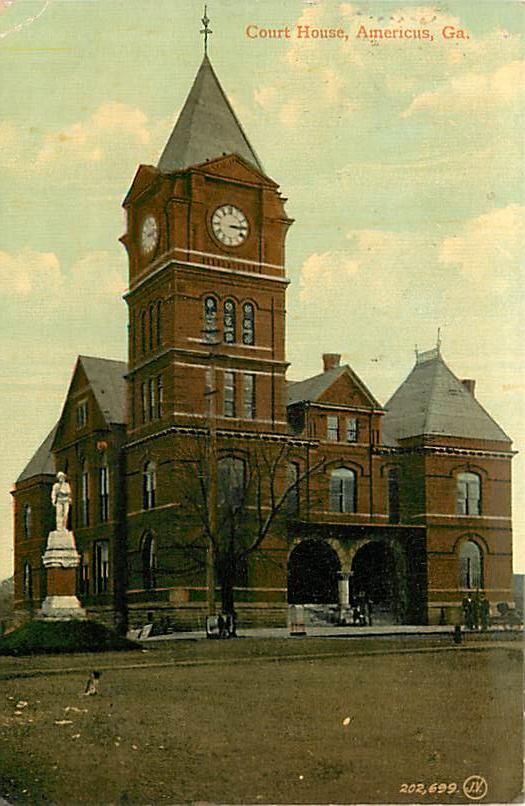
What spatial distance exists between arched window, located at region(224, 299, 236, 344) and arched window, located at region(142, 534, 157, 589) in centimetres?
183

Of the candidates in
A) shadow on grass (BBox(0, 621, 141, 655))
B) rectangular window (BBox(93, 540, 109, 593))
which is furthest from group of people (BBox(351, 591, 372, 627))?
rectangular window (BBox(93, 540, 109, 593))

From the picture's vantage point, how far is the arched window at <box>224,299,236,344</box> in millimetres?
10094

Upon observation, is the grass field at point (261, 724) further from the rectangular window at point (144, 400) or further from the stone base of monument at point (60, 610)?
the rectangular window at point (144, 400)

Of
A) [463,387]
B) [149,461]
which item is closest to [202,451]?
[149,461]

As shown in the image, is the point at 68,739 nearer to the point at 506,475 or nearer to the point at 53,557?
the point at 53,557

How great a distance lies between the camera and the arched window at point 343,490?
10.2m

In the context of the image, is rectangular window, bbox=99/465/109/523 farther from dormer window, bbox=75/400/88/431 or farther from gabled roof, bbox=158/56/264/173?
gabled roof, bbox=158/56/264/173

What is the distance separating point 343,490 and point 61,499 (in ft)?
8.11

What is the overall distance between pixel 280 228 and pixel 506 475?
2.91 metres

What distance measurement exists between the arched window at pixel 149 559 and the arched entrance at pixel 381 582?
68.7 inches

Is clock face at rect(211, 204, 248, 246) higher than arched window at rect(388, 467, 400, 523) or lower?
higher

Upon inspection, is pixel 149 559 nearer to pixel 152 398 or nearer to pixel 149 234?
pixel 152 398

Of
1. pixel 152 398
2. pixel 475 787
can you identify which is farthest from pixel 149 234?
pixel 475 787

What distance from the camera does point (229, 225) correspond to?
10016 millimetres
